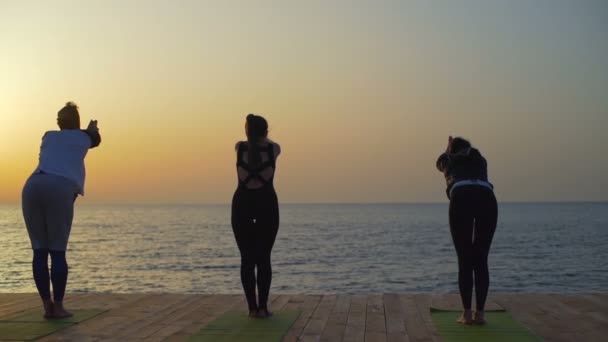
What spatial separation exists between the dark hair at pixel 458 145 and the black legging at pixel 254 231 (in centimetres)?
145

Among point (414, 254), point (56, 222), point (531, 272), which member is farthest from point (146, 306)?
point (414, 254)

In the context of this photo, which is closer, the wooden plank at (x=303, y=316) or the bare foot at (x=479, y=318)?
the wooden plank at (x=303, y=316)

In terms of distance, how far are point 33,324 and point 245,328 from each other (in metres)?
1.64

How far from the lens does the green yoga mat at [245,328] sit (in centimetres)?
445

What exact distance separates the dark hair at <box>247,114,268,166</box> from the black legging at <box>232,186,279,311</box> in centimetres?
25

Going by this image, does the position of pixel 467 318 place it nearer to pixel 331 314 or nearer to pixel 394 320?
pixel 394 320

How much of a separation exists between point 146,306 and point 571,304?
→ 151 inches

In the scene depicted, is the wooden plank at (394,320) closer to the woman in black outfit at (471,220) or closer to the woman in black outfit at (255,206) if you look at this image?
the woman in black outfit at (471,220)

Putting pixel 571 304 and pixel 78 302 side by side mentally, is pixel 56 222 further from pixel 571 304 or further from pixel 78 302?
pixel 571 304

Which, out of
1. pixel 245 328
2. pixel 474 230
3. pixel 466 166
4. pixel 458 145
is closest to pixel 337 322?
pixel 245 328

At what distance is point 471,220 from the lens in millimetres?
4922

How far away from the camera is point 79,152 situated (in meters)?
5.36

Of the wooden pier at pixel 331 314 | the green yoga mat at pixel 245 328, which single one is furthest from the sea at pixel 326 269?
the green yoga mat at pixel 245 328

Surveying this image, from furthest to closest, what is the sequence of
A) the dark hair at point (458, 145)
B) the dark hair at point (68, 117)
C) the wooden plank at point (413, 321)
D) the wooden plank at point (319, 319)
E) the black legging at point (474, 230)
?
the dark hair at point (68, 117)
the dark hair at point (458, 145)
the black legging at point (474, 230)
the wooden plank at point (319, 319)
the wooden plank at point (413, 321)
